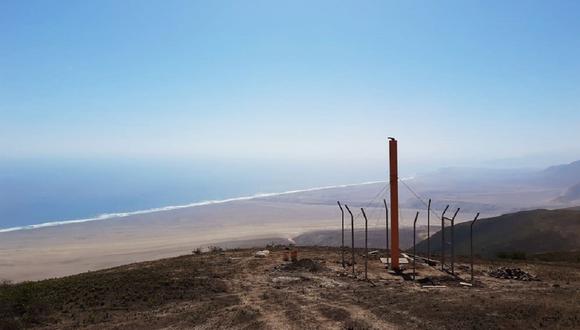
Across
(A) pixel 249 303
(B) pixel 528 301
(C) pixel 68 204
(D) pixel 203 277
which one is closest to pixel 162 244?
(D) pixel 203 277

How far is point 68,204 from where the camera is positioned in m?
122

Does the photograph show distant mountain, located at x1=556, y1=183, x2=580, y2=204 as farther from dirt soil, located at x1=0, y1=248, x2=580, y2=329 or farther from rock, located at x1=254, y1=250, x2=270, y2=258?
rock, located at x1=254, y1=250, x2=270, y2=258

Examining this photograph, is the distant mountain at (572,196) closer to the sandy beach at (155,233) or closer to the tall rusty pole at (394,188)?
the sandy beach at (155,233)

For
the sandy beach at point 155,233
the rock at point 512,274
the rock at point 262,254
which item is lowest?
the sandy beach at point 155,233

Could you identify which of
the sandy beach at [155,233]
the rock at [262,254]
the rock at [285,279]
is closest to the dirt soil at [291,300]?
the rock at [285,279]

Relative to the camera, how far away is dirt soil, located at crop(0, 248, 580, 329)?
13727 millimetres

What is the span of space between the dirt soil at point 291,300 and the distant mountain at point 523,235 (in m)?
28.4

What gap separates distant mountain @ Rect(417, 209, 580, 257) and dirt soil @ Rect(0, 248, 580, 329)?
1117 inches

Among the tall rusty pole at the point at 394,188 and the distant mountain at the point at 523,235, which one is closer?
the tall rusty pole at the point at 394,188

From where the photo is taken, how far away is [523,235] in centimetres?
5688

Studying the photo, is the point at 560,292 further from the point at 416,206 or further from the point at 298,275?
the point at 416,206

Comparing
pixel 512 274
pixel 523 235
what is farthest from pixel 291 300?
pixel 523 235

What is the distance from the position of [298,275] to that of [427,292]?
575cm

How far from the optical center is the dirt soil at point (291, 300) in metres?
13.7
